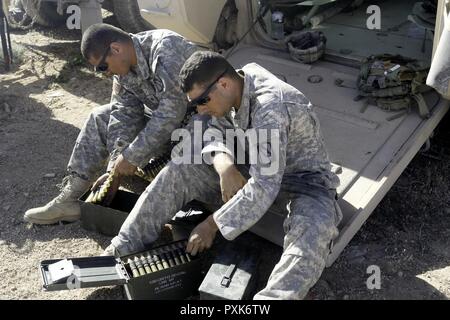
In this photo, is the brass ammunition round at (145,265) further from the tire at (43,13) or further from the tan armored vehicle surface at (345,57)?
the tire at (43,13)

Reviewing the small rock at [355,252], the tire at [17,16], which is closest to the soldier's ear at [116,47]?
the small rock at [355,252]

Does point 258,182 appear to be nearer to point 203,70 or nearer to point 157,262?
point 203,70

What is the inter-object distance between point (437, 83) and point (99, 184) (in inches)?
83.9

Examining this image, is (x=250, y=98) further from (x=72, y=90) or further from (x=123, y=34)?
(x=72, y=90)

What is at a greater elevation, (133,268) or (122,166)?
(122,166)

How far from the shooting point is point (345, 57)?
4.62 m

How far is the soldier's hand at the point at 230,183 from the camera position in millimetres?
3037

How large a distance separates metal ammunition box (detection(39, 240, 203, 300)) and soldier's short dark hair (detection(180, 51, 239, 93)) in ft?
3.02

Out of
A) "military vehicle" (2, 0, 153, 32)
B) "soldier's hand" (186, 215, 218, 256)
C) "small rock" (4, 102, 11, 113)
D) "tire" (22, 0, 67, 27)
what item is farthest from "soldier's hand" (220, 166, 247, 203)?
"tire" (22, 0, 67, 27)

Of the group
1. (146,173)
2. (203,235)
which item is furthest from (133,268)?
(146,173)

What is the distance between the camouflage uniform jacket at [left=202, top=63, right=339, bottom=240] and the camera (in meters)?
2.88

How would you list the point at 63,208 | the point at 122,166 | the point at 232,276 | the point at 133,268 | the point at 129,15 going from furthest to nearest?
the point at 129,15 → the point at 63,208 → the point at 122,166 → the point at 133,268 → the point at 232,276

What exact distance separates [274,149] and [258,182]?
0.18m

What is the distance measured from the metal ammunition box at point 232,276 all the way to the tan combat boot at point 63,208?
4.12ft
